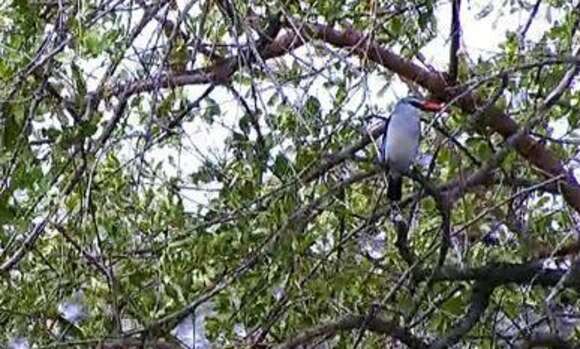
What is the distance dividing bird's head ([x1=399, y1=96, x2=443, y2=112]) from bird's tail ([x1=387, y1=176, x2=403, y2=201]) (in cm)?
20

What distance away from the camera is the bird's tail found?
8.09ft

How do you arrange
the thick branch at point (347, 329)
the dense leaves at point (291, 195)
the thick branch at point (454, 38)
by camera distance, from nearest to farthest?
the dense leaves at point (291, 195) → the thick branch at point (347, 329) → the thick branch at point (454, 38)

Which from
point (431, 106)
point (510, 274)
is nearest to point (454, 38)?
point (431, 106)

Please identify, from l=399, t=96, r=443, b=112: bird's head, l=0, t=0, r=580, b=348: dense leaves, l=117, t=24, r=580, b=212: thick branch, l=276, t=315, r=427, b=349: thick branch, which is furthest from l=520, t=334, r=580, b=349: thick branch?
l=399, t=96, r=443, b=112: bird's head

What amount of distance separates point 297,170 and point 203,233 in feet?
0.71

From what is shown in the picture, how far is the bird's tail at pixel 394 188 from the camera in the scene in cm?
246

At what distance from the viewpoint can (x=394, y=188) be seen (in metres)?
2.49

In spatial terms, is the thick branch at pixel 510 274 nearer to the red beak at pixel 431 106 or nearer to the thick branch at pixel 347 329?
the thick branch at pixel 347 329

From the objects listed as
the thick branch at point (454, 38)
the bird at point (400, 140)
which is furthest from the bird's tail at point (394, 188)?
the thick branch at point (454, 38)

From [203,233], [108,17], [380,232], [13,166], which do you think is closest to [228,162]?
[203,233]

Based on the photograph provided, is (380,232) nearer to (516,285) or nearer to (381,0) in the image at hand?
(516,285)

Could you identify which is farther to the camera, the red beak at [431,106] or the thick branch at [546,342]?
the red beak at [431,106]

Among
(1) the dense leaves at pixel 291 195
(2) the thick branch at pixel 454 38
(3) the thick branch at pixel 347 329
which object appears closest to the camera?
(1) the dense leaves at pixel 291 195

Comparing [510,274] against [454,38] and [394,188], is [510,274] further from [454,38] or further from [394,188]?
[454,38]
